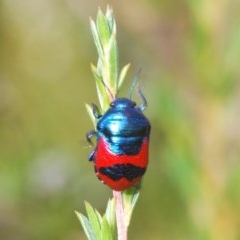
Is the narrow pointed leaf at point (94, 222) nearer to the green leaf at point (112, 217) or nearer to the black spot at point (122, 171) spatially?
the green leaf at point (112, 217)

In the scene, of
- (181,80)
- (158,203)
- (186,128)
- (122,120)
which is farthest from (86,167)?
(122,120)

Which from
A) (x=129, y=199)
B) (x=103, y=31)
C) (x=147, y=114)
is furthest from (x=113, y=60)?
(x=147, y=114)

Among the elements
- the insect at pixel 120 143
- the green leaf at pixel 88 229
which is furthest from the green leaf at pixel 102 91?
the insect at pixel 120 143

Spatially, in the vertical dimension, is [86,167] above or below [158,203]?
above

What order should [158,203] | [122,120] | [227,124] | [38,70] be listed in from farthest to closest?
1. [38,70]
2. [158,203]
3. [227,124]
4. [122,120]

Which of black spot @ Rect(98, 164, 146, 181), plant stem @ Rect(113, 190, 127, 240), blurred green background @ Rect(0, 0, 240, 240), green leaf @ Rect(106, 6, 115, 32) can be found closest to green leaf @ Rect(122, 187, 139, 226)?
plant stem @ Rect(113, 190, 127, 240)

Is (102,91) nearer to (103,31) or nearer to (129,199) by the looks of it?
(103,31)

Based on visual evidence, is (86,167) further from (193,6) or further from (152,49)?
(193,6)
